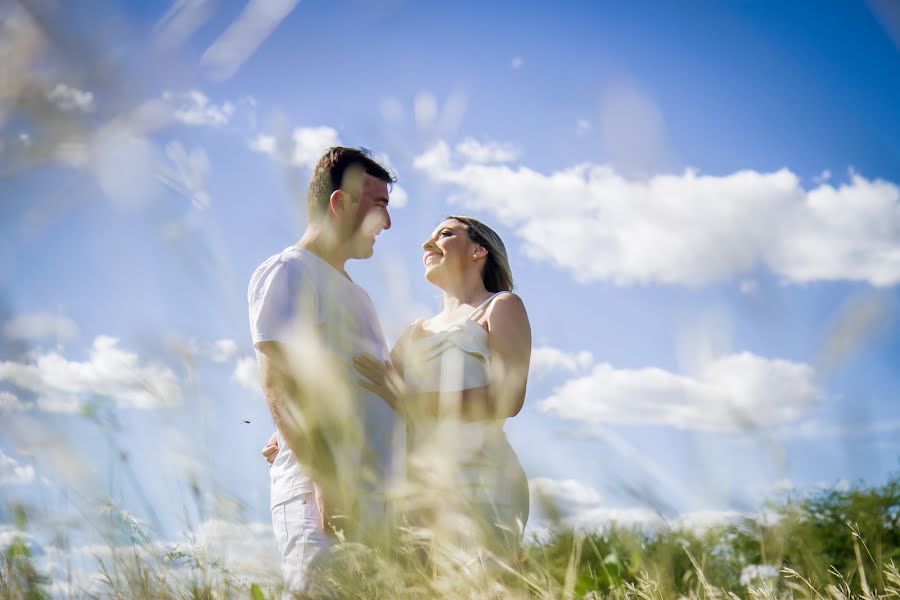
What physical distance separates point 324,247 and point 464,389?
3.44 feet

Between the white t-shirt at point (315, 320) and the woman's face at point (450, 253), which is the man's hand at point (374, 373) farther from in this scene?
the woman's face at point (450, 253)

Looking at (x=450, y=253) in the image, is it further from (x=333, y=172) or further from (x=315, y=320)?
(x=315, y=320)

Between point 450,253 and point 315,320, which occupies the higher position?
point 450,253

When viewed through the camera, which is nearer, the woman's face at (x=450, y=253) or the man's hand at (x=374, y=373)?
the man's hand at (x=374, y=373)

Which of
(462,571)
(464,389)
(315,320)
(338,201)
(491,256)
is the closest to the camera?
(462,571)

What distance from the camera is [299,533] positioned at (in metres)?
2.70

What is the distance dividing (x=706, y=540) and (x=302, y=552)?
1563mm

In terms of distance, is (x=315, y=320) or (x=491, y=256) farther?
(x=491, y=256)

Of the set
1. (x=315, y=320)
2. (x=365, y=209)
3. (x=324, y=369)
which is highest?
(x=365, y=209)

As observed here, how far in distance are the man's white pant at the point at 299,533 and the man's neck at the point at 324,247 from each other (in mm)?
964

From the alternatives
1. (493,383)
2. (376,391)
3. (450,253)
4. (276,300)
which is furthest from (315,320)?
(450,253)

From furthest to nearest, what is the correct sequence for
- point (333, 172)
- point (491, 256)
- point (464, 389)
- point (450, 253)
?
point (491, 256) → point (450, 253) → point (464, 389) → point (333, 172)

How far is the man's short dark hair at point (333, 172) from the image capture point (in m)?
3.54

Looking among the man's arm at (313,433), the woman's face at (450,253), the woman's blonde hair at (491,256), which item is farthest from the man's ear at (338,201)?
the woman's blonde hair at (491,256)
